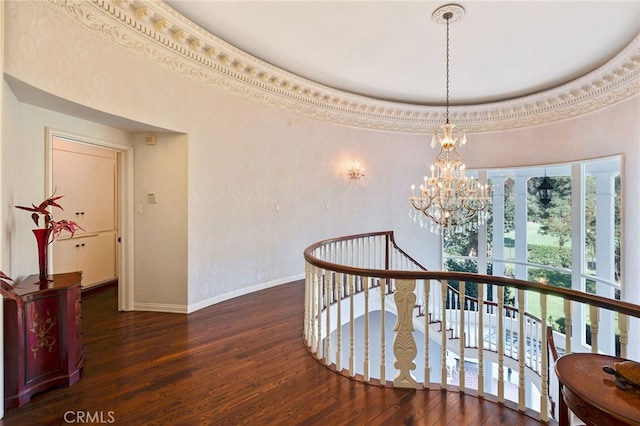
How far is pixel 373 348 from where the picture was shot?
19.5 feet

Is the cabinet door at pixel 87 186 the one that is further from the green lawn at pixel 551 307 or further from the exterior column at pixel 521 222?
the green lawn at pixel 551 307

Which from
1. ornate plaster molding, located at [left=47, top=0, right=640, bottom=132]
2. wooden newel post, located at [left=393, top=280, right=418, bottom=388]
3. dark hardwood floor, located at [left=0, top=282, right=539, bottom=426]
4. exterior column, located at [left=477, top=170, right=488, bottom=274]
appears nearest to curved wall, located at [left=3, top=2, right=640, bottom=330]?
ornate plaster molding, located at [left=47, top=0, right=640, bottom=132]

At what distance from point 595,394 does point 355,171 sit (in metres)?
4.87

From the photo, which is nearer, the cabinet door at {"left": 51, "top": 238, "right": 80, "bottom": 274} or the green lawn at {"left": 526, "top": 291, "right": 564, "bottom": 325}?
the cabinet door at {"left": 51, "top": 238, "right": 80, "bottom": 274}

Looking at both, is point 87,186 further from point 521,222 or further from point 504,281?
point 521,222

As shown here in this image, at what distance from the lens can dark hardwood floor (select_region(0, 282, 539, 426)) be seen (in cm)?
201

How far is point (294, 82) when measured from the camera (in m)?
4.68

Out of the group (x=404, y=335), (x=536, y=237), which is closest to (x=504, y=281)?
(x=404, y=335)

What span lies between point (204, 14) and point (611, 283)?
6.57 metres

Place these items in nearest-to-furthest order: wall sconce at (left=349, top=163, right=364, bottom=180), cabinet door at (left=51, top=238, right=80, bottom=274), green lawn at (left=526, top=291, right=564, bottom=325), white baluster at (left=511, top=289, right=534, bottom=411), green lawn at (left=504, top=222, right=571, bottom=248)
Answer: white baluster at (left=511, top=289, right=534, bottom=411)
cabinet door at (left=51, top=238, right=80, bottom=274)
green lawn at (left=526, top=291, right=564, bottom=325)
green lawn at (left=504, top=222, right=571, bottom=248)
wall sconce at (left=349, top=163, right=364, bottom=180)

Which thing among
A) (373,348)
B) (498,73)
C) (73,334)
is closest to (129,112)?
(73,334)

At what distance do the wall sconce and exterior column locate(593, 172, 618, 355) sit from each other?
381cm

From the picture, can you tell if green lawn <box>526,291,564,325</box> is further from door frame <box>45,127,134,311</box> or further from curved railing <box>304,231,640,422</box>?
door frame <box>45,127,134,311</box>
